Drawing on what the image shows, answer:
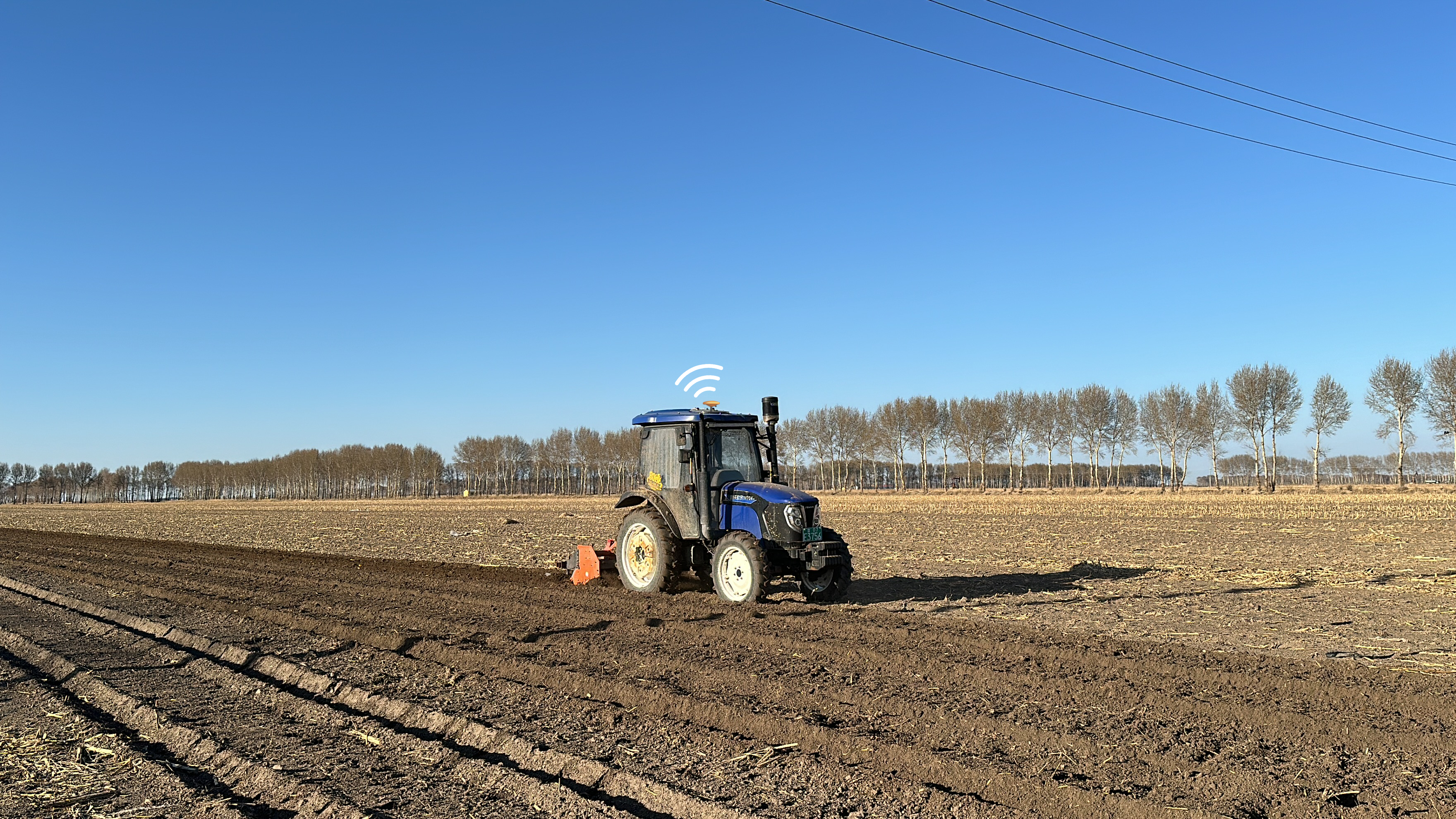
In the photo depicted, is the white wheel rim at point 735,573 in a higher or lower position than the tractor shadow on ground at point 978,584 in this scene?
higher

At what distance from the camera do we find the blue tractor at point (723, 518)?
35.6 feet

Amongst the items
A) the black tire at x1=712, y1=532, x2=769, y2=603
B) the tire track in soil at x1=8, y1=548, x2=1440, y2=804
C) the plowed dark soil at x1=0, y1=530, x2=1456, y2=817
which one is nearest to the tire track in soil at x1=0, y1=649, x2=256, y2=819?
the plowed dark soil at x1=0, y1=530, x2=1456, y2=817

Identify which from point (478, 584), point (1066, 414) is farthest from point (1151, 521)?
point (1066, 414)

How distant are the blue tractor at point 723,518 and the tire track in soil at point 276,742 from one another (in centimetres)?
516

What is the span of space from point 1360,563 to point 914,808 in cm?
1526

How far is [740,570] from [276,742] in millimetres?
6129

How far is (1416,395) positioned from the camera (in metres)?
60.8

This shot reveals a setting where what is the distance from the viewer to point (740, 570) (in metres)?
11.0

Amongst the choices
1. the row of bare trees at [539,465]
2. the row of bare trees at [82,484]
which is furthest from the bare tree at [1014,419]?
the row of bare trees at [82,484]

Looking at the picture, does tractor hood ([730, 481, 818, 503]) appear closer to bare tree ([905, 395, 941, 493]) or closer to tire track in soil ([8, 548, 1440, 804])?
tire track in soil ([8, 548, 1440, 804])

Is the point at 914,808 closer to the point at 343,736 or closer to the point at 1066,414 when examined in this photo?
the point at 343,736

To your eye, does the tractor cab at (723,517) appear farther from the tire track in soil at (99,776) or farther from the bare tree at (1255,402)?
the bare tree at (1255,402)

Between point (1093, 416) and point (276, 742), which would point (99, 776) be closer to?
point (276, 742)

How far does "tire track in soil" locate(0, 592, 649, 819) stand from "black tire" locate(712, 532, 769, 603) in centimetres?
500
